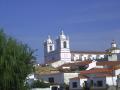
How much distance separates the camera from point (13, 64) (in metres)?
29.8

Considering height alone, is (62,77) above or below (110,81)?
above

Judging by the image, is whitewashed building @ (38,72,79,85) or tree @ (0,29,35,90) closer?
tree @ (0,29,35,90)

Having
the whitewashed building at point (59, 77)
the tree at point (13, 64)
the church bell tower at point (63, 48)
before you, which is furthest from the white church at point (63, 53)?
the tree at point (13, 64)

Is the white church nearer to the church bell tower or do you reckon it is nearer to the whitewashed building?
the church bell tower

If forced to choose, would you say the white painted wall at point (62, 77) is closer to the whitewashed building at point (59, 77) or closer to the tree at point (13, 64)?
the whitewashed building at point (59, 77)

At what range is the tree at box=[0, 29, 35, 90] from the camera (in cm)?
2909

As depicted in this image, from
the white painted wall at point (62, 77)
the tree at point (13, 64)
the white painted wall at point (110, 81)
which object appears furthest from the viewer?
the white painted wall at point (62, 77)

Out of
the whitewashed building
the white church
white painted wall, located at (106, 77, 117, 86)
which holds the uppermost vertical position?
the white church

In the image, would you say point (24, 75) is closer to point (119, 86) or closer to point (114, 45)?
point (119, 86)

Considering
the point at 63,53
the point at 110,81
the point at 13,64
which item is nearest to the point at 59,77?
the point at 110,81

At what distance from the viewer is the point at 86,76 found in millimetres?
57156

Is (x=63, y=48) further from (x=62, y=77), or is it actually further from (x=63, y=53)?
(x=62, y=77)

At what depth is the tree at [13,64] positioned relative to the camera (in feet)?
95.5

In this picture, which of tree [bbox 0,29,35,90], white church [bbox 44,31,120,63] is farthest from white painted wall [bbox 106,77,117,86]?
white church [bbox 44,31,120,63]
